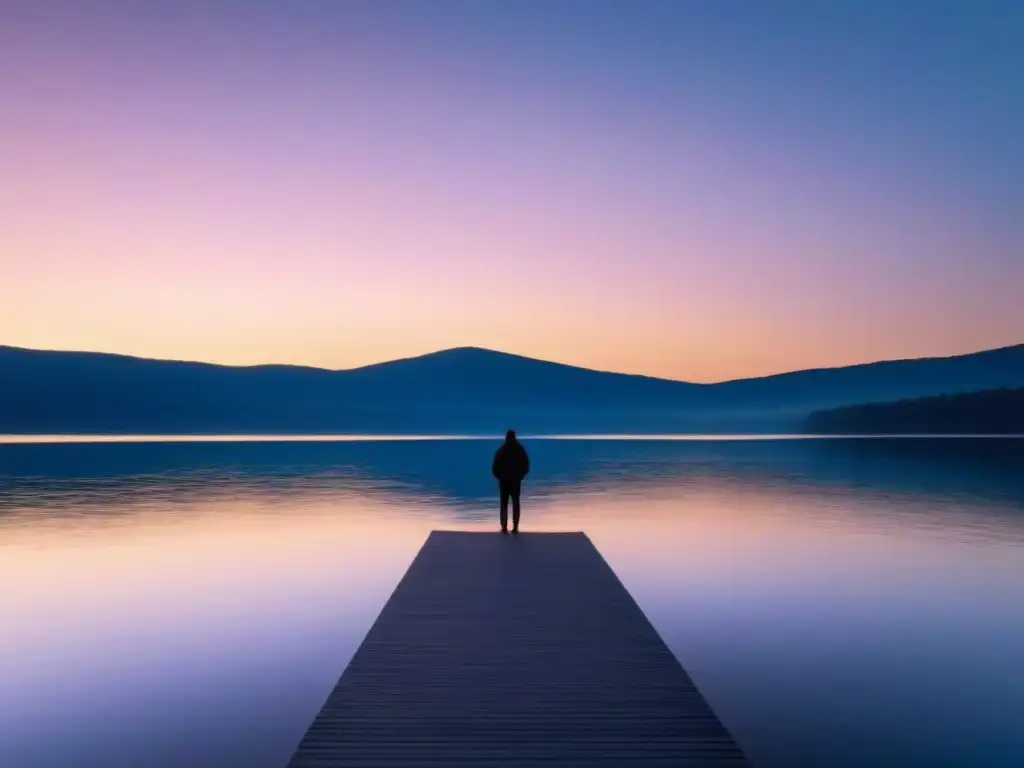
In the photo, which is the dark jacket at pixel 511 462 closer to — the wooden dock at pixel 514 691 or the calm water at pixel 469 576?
the calm water at pixel 469 576

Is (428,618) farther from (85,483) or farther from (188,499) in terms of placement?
(85,483)

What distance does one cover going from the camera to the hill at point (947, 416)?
14025 centimetres

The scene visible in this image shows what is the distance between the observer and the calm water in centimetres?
845

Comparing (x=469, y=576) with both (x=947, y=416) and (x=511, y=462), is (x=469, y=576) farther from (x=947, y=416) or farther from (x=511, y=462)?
(x=947, y=416)

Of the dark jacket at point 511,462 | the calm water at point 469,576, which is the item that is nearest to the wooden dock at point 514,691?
the calm water at point 469,576

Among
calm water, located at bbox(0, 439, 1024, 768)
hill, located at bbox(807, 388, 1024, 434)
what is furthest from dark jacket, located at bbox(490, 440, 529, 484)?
hill, located at bbox(807, 388, 1024, 434)

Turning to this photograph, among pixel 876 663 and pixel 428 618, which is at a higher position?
pixel 428 618

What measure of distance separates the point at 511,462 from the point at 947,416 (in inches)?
5967

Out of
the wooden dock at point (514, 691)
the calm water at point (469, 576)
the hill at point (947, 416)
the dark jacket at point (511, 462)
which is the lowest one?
the calm water at point (469, 576)

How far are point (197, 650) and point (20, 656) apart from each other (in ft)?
6.87

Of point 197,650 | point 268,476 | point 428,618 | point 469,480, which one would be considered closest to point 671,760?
point 428,618

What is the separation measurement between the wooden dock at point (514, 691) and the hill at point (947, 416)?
146 m

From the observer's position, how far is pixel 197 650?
11.3 metres

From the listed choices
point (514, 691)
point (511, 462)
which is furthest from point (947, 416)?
point (514, 691)
